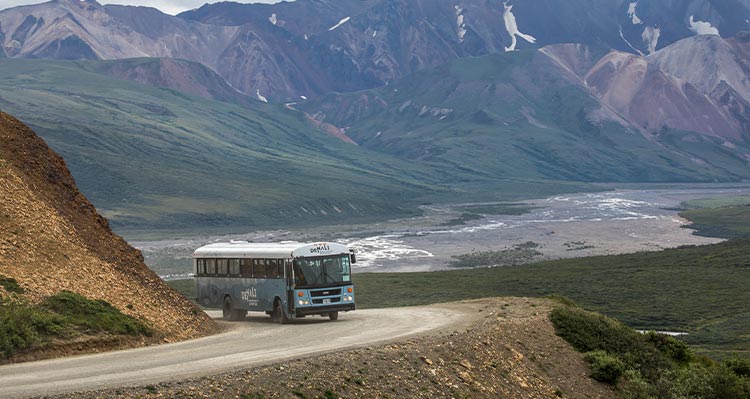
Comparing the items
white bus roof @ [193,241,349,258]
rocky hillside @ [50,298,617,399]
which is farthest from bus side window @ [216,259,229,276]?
rocky hillside @ [50,298,617,399]

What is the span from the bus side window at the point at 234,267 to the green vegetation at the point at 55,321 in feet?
45.6

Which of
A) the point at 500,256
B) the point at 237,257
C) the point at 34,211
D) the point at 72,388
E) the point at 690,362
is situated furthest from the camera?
the point at 500,256

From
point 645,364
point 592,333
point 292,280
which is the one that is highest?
point 292,280

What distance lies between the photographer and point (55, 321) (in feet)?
109

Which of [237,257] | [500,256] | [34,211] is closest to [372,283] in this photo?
[500,256]

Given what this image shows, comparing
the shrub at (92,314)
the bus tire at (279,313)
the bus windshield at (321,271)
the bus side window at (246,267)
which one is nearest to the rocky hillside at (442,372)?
the bus windshield at (321,271)

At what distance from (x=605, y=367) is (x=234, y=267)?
18.1 metres

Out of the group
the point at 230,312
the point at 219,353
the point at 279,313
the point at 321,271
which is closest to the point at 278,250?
the point at 321,271

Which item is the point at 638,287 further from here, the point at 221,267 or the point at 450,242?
the point at 450,242

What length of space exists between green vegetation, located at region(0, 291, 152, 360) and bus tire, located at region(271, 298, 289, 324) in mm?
10730

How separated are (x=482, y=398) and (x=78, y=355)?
12.1 metres

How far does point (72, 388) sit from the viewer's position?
2541 centimetres

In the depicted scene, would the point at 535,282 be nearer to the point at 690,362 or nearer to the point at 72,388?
the point at 690,362

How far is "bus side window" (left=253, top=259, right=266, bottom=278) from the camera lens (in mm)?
47906
